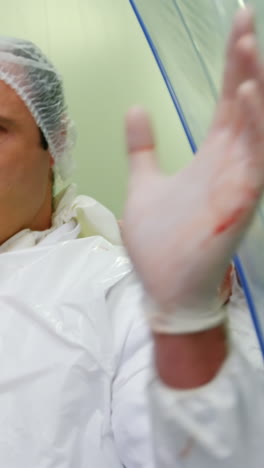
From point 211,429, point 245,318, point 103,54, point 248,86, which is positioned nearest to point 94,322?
point 245,318

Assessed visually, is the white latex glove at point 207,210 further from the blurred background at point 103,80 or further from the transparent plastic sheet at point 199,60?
the blurred background at point 103,80

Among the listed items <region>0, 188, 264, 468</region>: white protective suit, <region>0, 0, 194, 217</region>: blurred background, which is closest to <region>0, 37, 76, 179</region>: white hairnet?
<region>0, 188, 264, 468</region>: white protective suit

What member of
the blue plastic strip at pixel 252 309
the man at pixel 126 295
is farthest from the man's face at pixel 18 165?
the blue plastic strip at pixel 252 309

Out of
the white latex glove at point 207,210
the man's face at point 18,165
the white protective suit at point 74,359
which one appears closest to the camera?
the white latex glove at point 207,210

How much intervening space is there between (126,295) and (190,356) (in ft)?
1.34

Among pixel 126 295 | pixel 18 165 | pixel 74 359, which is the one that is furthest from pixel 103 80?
pixel 74 359

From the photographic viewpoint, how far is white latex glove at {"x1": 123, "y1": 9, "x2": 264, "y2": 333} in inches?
11.9

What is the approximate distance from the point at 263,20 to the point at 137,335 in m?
0.43

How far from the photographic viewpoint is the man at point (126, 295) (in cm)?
31

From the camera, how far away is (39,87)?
0.88m

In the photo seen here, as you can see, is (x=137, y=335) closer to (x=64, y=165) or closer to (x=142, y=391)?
(x=142, y=391)

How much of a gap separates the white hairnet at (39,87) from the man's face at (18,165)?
0.06ft

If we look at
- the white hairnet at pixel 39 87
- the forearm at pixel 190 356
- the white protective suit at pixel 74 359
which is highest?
the white hairnet at pixel 39 87

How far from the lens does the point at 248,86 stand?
303 millimetres
